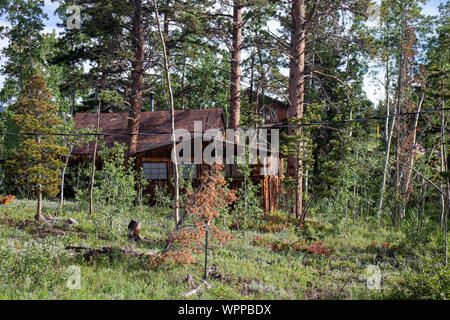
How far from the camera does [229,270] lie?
354 inches

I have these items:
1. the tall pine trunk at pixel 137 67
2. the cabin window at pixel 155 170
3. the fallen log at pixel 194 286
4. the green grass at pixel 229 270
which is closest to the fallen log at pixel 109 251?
the green grass at pixel 229 270

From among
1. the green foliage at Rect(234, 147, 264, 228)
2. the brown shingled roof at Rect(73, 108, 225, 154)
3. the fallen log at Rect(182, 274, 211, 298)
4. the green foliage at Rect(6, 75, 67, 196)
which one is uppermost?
the brown shingled roof at Rect(73, 108, 225, 154)

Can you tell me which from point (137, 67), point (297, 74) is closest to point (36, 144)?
point (137, 67)

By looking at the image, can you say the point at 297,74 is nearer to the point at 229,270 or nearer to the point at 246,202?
the point at 246,202

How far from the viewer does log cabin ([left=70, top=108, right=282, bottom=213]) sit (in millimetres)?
17969

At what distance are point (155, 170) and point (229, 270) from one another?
12.2 meters

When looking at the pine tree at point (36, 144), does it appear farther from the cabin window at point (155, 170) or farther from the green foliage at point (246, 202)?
the cabin window at point (155, 170)

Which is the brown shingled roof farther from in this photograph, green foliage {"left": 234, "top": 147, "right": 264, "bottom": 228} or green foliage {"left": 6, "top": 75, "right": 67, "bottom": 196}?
green foliage {"left": 234, "top": 147, "right": 264, "bottom": 228}

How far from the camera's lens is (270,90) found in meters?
21.2

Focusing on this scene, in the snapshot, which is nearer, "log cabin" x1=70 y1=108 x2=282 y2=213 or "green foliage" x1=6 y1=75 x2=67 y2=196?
"green foliage" x1=6 y1=75 x2=67 y2=196

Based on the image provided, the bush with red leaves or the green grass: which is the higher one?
the bush with red leaves

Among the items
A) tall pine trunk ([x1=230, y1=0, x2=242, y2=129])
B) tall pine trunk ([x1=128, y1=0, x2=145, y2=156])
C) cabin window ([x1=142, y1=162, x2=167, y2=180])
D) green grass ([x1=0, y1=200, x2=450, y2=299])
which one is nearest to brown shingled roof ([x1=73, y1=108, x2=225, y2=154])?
cabin window ([x1=142, y1=162, x2=167, y2=180])
